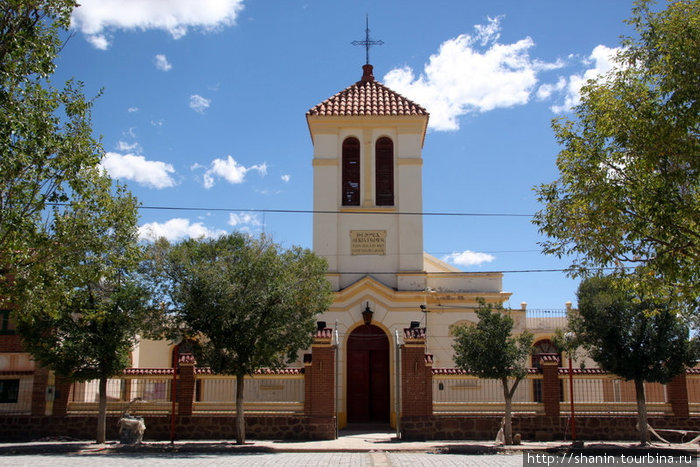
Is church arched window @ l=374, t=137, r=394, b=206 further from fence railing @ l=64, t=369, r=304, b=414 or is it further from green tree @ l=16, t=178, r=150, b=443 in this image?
green tree @ l=16, t=178, r=150, b=443

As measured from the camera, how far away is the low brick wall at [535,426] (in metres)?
21.0

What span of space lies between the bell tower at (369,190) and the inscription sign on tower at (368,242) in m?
0.04

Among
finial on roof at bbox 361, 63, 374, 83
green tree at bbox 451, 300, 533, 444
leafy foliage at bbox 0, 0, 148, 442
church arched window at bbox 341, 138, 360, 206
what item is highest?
finial on roof at bbox 361, 63, 374, 83

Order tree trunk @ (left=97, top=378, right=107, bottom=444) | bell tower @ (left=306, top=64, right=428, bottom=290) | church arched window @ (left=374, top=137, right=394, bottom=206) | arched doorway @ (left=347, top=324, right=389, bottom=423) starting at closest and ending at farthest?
tree trunk @ (left=97, top=378, right=107, bottom=444)
arched doorway @ (left=347, top=324, right=389, bottom=423)
bell tower @ (left=306, top=64, right=428, bottom=290)
church arched window @ (left=374, top=137, right=394, bottom=206)

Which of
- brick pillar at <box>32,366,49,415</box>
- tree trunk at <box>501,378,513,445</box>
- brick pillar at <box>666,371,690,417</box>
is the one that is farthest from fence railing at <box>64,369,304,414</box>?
brick pillar at <box>666,371,690,417</box>

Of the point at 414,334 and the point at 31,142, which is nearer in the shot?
the point at 31,142

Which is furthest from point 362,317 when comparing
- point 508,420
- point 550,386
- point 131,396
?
point 131,396

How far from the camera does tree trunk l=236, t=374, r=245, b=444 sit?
1984cm

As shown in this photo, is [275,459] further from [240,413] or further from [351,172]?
[351,172]

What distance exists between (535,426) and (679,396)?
4.39 meters

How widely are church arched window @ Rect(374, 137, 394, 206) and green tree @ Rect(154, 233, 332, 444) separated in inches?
266

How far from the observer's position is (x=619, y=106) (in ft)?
41.9

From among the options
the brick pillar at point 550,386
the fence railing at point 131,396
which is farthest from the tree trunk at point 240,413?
the brick pillar at point 550,386

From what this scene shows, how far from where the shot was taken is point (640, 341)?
1953 cm
